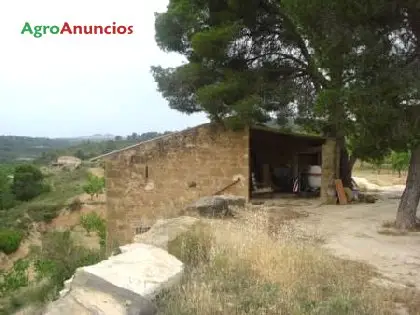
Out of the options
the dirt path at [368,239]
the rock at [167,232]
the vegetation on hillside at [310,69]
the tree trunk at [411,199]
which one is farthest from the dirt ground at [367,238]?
the rock at [167,232]

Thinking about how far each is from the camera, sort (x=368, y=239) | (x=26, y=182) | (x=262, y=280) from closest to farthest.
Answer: (x=262, y=280) → (x=368, y=239) → (x=26, y=182)

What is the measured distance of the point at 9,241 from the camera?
33.6 metres

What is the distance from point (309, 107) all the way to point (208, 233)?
7.85m

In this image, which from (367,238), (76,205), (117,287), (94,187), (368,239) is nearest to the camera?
(117,287)

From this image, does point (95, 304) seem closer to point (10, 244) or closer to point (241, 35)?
point (241, 35)

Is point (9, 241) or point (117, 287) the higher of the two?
point (117, 287)

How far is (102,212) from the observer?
37312 millimetres

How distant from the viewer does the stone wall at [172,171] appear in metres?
14.4

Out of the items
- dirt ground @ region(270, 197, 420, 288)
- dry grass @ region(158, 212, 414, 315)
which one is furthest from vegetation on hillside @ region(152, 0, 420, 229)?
dry grass @ region(158, 212, 414, 315)

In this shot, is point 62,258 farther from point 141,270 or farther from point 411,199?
point 411,199

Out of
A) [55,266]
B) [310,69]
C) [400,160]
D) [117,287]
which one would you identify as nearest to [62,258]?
[55,266]

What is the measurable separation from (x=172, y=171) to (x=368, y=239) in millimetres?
7001

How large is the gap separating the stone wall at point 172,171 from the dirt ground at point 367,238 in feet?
7.79

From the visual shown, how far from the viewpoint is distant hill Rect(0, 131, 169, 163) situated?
2578 inches
